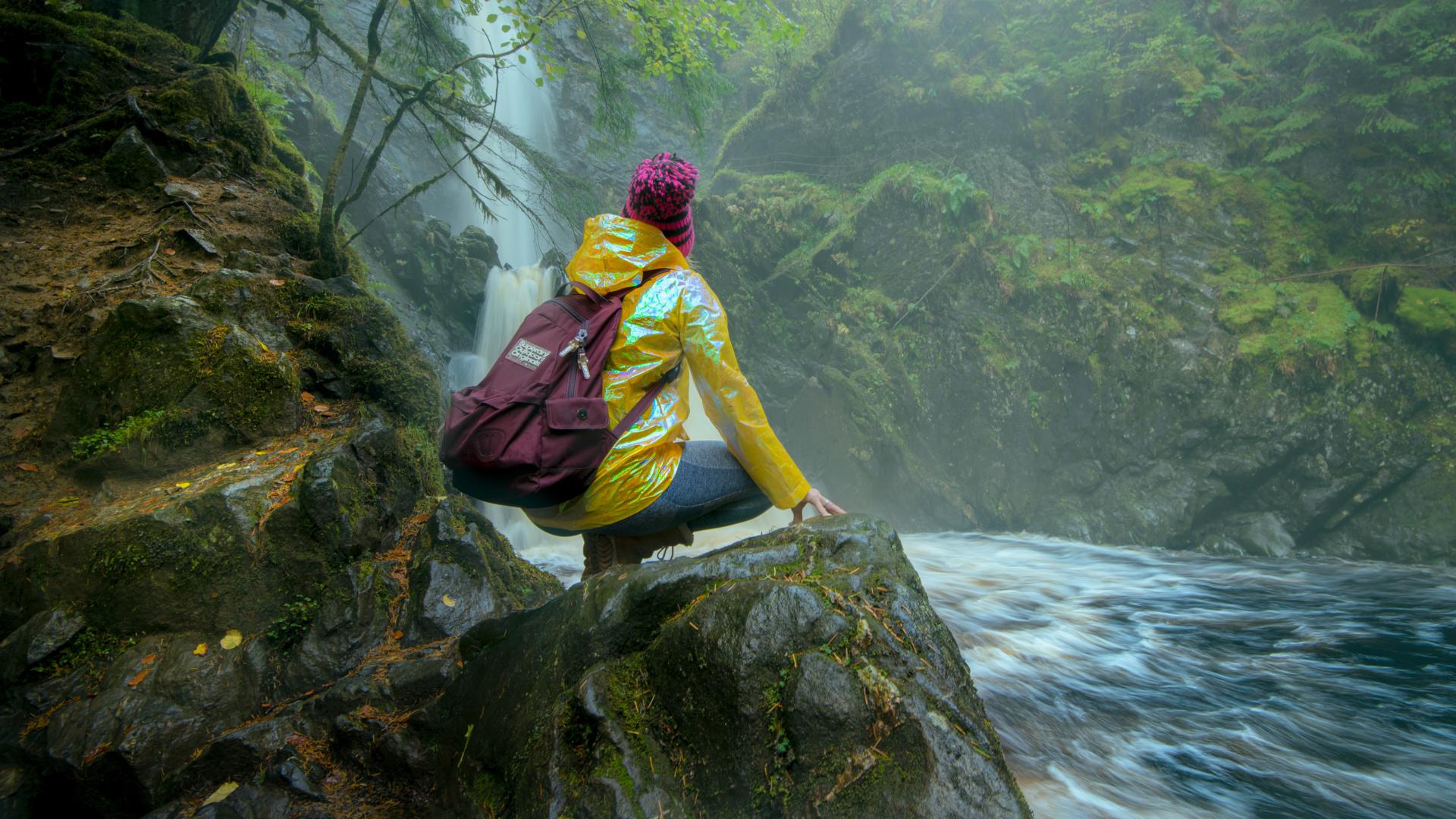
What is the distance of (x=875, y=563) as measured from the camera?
7.42 ft

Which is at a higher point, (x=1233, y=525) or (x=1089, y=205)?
(x=1089, y=205)

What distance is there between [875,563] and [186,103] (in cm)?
639

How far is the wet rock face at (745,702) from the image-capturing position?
1784mm

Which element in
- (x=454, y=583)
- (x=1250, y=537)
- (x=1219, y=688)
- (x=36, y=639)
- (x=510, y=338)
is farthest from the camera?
(x=1250, y=537)

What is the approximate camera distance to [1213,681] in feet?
14.3

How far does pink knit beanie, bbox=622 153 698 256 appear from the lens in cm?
253

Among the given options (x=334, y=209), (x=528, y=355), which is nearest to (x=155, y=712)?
(x=528, y=355)

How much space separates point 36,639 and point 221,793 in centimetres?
112

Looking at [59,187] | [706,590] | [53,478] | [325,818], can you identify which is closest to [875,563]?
[706,590]

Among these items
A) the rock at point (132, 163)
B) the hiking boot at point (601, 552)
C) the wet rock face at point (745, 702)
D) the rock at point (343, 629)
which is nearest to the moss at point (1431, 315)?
the wet rock face at point (745, 702)

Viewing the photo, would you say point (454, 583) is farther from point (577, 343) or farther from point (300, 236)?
point (300, 236)

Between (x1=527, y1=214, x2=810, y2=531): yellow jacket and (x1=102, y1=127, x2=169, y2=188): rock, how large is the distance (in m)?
4.33

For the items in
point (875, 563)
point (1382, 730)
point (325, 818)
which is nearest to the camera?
point (875, 563)

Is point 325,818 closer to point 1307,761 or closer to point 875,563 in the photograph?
point 875,563
